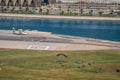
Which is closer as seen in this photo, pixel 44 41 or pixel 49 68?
pixel 49 68

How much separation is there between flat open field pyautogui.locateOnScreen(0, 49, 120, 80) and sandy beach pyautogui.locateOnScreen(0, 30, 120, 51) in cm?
562

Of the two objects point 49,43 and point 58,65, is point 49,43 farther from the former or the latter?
point 58,65

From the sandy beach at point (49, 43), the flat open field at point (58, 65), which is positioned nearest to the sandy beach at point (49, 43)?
the sandy beach at point (49, 43)

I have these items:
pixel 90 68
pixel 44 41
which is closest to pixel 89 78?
pixel 90 68

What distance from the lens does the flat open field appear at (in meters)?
75.9

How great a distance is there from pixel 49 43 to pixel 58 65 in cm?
2951

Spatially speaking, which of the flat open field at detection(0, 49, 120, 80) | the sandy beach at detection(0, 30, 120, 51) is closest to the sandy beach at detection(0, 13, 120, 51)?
the sandy beach at detection(0, 30, 120, 51)

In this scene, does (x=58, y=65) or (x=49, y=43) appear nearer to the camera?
(x=58, y=65)

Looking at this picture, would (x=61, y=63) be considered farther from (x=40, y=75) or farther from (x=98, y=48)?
(x=98, y=48)

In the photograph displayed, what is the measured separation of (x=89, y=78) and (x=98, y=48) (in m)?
34.4

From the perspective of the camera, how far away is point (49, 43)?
375 feet

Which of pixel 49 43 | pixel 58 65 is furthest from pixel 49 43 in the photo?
pixel 58 65

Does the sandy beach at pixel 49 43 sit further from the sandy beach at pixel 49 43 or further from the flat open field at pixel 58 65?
the flat open field at pixel 58 65

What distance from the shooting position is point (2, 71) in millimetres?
78500
